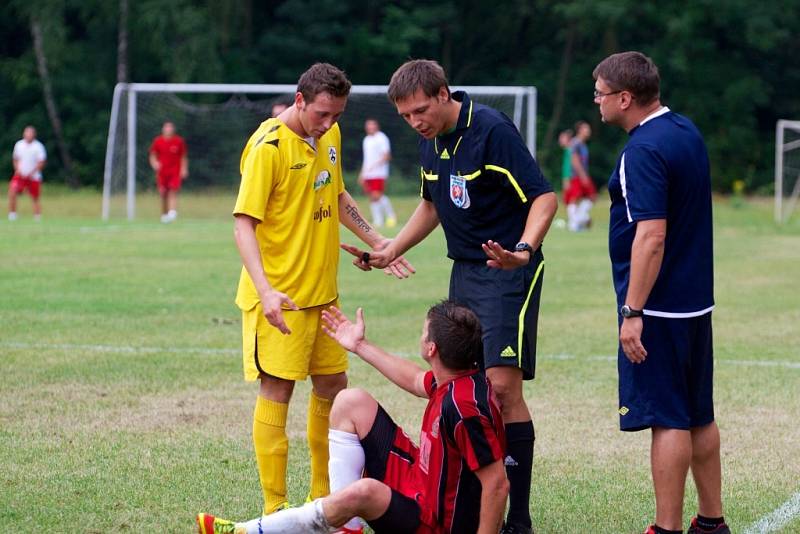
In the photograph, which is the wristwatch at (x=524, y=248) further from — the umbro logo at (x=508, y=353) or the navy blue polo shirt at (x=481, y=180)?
the umbro logo at (x=508, y=353)

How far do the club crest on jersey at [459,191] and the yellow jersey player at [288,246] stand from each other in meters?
0.57

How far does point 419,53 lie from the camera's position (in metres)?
46.1

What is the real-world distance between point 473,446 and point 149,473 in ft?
7.30

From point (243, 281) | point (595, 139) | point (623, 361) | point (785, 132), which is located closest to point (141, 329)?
point (243, 281)

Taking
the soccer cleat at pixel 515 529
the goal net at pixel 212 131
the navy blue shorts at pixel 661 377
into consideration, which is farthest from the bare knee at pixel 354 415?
the goal net at pixel 212 131

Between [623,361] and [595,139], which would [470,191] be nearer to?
[623,361]

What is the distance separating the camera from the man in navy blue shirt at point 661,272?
4.55 metres

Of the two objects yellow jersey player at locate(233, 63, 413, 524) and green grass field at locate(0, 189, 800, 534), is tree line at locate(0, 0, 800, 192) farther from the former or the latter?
yellow jersey player at locate(233, 63, 413, 524)

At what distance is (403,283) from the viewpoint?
14.3 m

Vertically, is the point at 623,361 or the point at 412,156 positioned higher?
the point at 623,361

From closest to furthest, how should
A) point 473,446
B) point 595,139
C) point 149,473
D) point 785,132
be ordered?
point 473,446 → point 149,473 → point 785,132 → point 595,139

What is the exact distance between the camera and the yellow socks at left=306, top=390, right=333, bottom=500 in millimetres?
5492

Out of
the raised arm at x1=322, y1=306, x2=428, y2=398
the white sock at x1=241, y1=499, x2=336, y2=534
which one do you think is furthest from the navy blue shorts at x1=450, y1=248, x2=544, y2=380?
the white sock at x1=241, y1=499, x2=336, y2=534

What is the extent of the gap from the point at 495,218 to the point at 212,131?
88.2 ft
